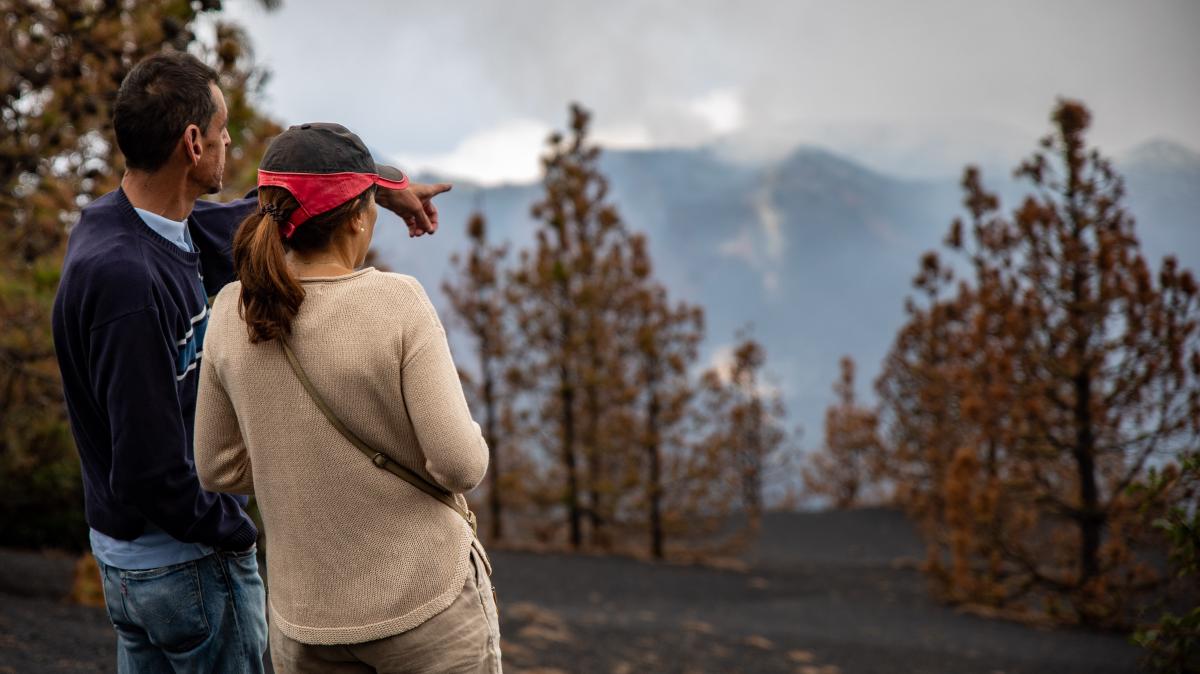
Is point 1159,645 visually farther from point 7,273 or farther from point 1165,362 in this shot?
point 1165,362

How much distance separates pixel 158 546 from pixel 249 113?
10.7 ft

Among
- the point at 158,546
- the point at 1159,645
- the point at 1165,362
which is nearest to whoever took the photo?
the point at 158,546

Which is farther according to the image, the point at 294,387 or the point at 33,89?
the point at 33,89

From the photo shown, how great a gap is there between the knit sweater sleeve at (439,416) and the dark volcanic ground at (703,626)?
4289 millimetres

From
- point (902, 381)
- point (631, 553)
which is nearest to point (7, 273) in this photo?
point (631, 553)

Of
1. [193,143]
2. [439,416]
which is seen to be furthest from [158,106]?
[439,416]

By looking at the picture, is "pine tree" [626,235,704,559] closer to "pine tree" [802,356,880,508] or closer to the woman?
"pine tree" [802,356,880,508]

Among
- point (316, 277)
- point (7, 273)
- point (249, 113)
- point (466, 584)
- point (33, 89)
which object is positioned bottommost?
point (466, 584)

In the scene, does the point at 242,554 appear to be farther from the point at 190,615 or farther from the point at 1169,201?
the point at 1169,201

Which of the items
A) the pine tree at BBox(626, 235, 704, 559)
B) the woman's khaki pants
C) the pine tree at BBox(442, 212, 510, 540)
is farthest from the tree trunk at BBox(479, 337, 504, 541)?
the woman's khaki pants

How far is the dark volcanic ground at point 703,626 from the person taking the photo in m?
6.45

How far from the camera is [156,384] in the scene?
1.88 meters

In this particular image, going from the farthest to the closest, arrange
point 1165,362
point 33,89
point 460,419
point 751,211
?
point 751,211 < point 1165,362 < point 33,89 < point 460,419

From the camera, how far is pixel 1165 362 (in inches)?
428
